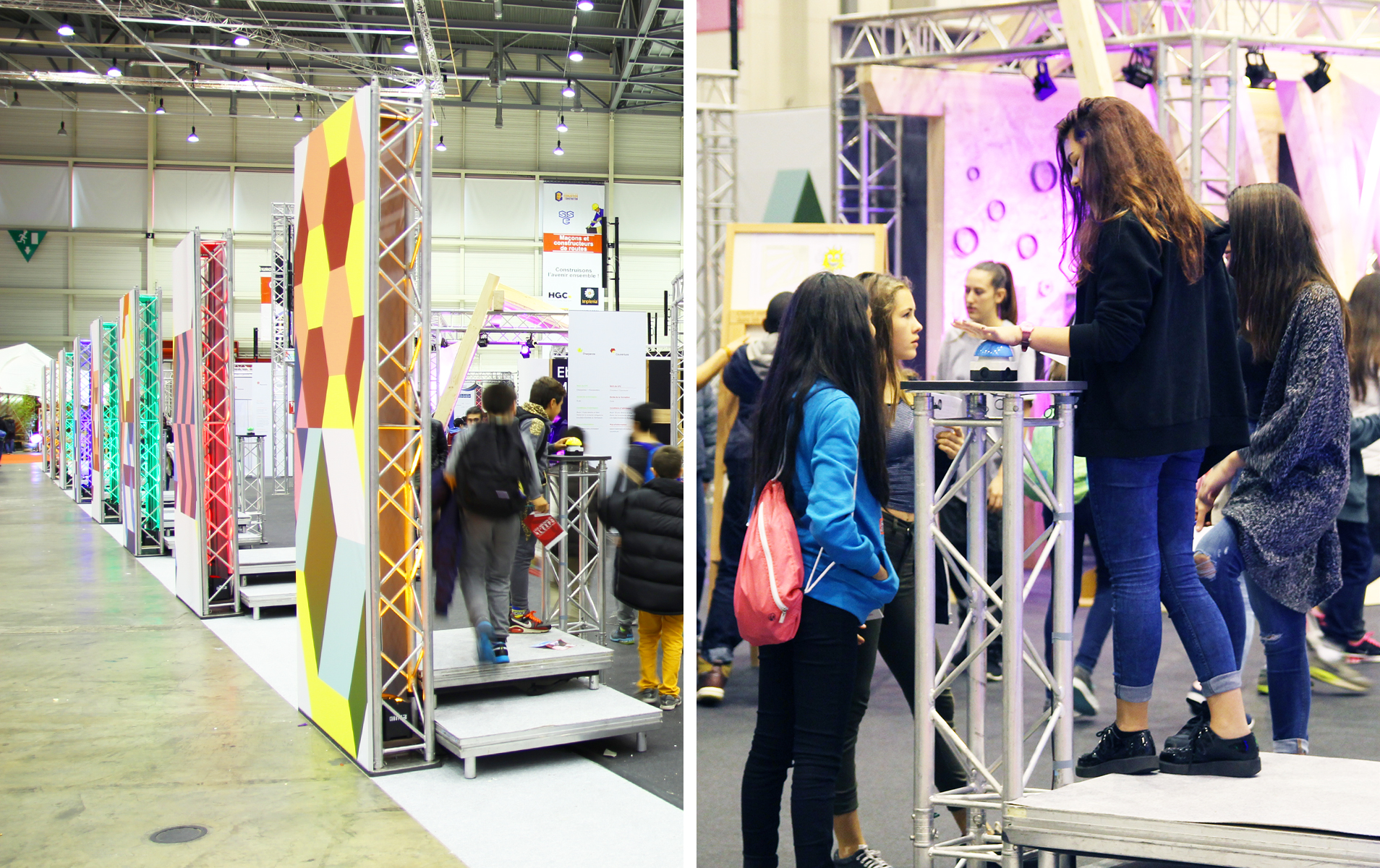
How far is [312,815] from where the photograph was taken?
3.90m

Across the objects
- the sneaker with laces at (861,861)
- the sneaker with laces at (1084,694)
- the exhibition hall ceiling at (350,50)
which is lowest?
the sneaker with laces at (861,861)

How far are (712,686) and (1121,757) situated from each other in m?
1.40

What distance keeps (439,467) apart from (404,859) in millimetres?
3109

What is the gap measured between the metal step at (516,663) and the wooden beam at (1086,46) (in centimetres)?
298

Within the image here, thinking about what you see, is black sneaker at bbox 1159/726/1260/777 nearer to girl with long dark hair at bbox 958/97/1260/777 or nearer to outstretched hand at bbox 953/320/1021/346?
girl with long dark hair at bbox 958/97/1260/777

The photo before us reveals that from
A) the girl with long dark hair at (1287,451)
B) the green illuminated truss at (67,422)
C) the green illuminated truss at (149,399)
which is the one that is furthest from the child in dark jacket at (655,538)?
the green illuminated truss at (67,422)

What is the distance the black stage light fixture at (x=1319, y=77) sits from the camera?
317 centimetres

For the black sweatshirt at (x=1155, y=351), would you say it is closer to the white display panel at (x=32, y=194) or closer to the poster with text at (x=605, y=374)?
the poster with text at (x=605, y=374)

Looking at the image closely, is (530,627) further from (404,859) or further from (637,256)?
(637,256)

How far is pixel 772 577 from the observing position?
2172 millimetres

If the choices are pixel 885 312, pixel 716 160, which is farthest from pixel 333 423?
pixel 885 312

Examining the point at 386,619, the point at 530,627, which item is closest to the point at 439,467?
the point at 530,627

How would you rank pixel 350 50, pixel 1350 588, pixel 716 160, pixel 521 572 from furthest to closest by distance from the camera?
pixel 350 50 → pixel 521 572 → pixel 1350 588 → pixel 716 160

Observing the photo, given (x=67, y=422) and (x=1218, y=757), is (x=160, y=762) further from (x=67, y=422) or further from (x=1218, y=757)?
(x=67, y=422)
